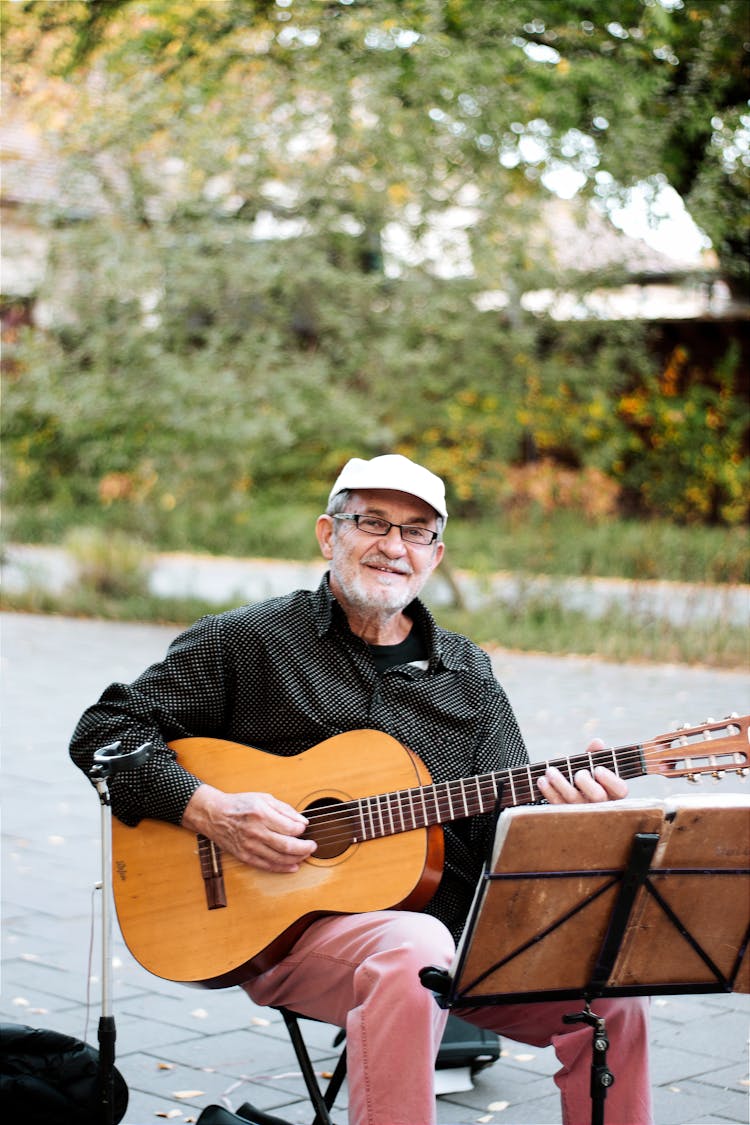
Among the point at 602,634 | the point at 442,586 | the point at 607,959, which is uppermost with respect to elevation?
the point at 607,959

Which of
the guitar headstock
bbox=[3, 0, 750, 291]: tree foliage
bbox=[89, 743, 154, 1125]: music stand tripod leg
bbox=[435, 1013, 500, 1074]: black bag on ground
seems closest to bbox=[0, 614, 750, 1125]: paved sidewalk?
bbox=[435, 1013, 500, 1074]: black bag on ground

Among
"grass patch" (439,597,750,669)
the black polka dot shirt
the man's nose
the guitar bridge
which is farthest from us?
"grass patch" (439,597,750,669)

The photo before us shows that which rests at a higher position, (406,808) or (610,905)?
(610,905)

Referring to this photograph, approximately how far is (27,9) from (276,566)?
7455 mm

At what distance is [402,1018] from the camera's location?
2.79m

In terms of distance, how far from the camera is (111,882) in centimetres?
326

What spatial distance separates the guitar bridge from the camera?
3150mm

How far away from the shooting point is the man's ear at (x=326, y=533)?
3.56m

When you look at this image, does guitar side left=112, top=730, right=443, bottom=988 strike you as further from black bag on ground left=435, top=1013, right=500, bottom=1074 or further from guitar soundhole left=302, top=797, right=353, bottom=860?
black bag on ground left=435, top=1013, right=500, bottom=1074

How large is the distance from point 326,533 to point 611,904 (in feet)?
4.42

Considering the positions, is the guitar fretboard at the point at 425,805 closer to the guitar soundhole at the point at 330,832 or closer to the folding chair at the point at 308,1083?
the guitar soundhole at the point at 330,832

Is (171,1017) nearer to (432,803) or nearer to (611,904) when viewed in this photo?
(432,803)

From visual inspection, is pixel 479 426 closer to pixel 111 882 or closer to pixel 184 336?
pixel 184 336

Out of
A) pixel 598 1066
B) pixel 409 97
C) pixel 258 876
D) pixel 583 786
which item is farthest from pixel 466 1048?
pixel 409 97
